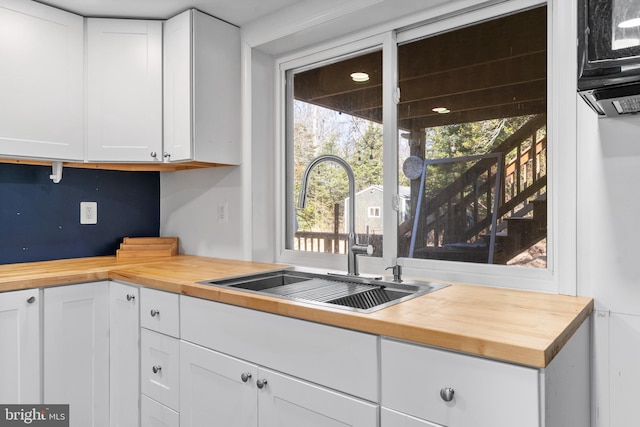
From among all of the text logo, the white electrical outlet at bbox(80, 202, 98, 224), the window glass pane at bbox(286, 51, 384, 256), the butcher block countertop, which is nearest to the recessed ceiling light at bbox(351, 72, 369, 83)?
the window glass pane at bbox(286, 51, 384, 256)

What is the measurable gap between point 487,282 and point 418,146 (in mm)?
651

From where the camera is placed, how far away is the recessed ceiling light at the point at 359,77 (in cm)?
207

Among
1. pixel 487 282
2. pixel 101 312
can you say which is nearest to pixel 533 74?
pixel 487 282

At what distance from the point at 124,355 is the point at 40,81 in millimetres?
1388

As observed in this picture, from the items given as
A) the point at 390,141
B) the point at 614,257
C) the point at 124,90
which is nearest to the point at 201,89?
the point at 124,90

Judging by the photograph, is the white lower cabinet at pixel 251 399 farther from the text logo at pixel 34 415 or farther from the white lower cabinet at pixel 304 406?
the text logo at pixel 34 415

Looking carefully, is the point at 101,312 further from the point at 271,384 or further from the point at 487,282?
the point at 487,282

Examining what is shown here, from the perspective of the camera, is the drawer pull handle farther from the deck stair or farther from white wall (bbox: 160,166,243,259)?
white wall (bbox: 160,166,243,259)

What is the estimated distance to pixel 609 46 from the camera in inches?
37.5

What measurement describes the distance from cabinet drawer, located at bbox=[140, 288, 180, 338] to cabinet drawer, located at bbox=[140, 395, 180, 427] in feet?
1.08

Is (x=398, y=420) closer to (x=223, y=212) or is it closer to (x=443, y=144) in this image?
(x=443, y=144)

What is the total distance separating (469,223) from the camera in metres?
1.73

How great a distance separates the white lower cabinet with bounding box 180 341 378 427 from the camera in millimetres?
1216

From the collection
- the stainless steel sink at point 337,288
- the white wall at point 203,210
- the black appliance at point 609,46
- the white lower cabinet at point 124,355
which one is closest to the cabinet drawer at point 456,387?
the stainless steel sink at point 337,288
